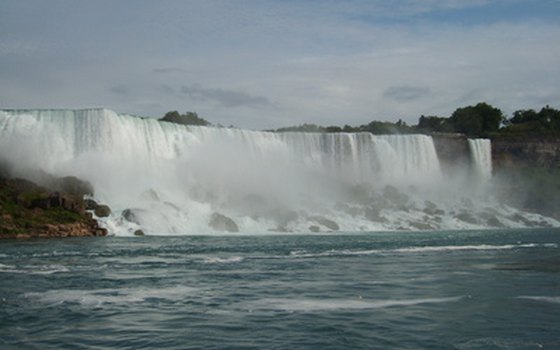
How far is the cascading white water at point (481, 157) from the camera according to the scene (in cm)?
7488

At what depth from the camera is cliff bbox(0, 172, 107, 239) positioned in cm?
3897

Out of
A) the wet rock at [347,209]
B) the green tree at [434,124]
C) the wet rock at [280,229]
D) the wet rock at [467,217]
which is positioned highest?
Answer: the green tree at [434,124]

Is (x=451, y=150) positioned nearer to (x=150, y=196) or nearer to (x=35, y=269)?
(x=150, y=196)

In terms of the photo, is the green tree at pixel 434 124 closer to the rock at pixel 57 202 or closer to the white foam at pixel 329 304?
the rock at pixel 57 202

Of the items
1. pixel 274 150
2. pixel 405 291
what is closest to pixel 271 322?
pixel 405 291

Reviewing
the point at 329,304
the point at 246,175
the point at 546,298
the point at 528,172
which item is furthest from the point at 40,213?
the point at 528,172

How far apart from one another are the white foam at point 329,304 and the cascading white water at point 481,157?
206 feet

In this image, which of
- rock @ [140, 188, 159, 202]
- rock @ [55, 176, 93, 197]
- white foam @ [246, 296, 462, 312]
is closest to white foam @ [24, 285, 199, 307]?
white foam @ [246, 296, 462, 312]

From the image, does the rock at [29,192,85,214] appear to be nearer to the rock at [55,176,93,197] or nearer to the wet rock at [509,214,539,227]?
the rock at [55,176,93,197]

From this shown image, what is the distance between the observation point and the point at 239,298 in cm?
1470

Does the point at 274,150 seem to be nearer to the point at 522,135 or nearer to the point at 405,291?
the point at 522,135

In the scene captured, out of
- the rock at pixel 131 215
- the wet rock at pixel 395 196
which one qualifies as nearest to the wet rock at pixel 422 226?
the wet rock at pixel 395 196

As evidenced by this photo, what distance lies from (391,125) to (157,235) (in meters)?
58.4

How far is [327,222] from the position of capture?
52.0m
